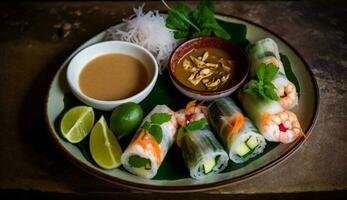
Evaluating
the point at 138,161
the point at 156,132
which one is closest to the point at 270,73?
the point at 156,132

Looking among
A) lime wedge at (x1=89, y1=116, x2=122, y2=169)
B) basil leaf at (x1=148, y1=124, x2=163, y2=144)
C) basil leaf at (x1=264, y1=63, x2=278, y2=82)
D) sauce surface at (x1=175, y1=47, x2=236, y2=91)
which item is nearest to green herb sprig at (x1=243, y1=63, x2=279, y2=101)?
basil leaf at (x1=264, y1=63, x2=278, y2=82)

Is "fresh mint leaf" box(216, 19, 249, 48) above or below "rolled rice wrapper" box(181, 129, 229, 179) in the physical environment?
above

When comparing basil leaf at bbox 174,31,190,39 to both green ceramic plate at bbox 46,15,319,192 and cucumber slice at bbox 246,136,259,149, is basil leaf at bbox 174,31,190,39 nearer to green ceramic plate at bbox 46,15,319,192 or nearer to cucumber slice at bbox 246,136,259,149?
green ceramic plate at bbox 46,15,319,192

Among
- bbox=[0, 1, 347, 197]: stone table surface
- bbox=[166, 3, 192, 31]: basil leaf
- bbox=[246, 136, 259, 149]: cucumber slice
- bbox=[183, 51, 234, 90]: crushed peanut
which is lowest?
bbox=[0, 1, 347, 197]: stone table surface

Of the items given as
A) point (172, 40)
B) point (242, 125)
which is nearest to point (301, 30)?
point (172, 40)

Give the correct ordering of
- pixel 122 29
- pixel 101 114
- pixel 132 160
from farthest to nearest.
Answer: pixel 122 29, pixel 101 114, pixel 132 160

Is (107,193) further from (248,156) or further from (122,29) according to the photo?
(122,29)
